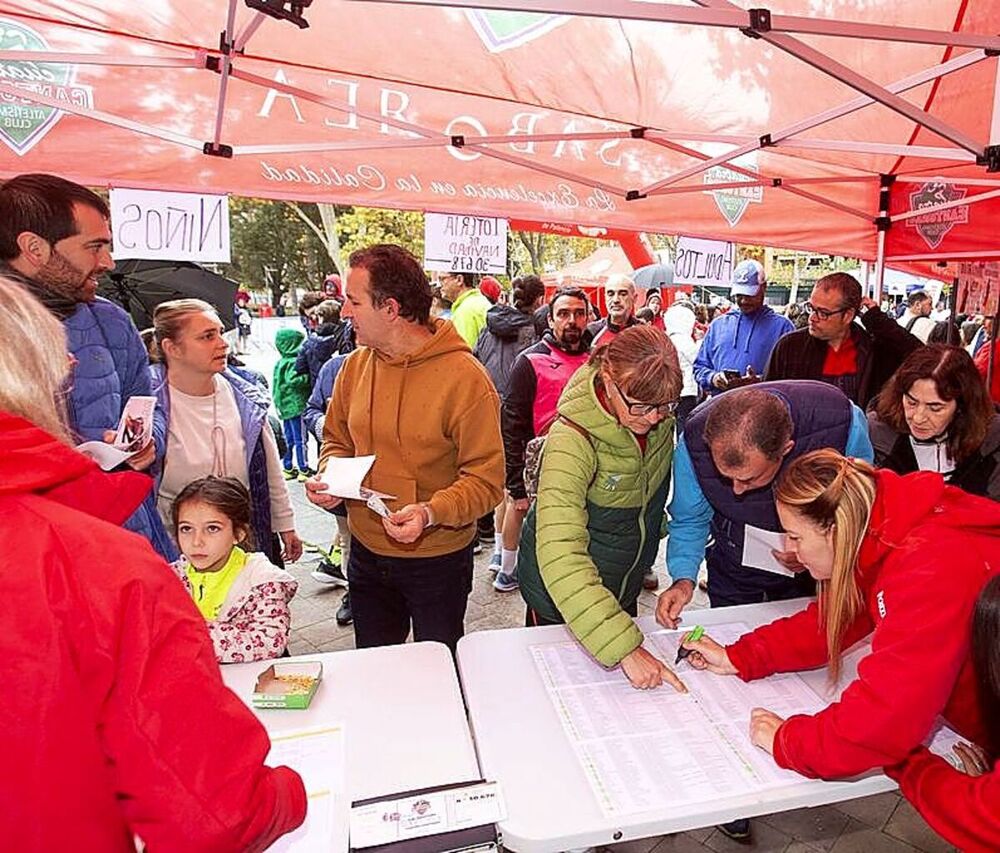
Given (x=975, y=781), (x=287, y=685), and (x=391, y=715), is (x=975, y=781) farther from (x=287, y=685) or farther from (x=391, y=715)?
(x=287, y=685)

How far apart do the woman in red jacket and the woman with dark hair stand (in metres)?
2.60

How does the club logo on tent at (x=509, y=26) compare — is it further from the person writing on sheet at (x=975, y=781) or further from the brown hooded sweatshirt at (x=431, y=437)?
the person writing on sheet at (x=975, y=781)

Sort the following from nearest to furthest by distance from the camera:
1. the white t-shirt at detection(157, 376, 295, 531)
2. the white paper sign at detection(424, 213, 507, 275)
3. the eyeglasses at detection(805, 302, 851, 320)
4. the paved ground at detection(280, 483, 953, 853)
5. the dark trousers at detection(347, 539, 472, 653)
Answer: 1. the dark trousers at detection(347, 539, 472, 653)
2. the paved ground at detection(280, 483, 953, 853)
3. the white t-shirt at detection(157, 376, 295, 531)
4. the eyeglasses at detection(805, 302, 851, 320)
5. the white paper sign at detection(424, 213, 507, 275)

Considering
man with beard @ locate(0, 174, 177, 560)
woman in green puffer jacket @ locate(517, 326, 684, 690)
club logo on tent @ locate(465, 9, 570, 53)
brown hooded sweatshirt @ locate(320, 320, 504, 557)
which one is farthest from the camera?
club logo on tent @ locate(465, 9, 570, 53)

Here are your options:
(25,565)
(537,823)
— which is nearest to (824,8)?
(537,823)

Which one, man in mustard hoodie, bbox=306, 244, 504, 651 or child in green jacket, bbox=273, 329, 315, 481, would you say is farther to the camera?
child in green jacket, bbox=273, 329, 315, 481

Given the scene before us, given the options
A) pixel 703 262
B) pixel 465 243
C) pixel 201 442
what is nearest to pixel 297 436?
pixel 465 243

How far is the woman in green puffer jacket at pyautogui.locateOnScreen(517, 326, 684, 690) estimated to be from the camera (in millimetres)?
1525

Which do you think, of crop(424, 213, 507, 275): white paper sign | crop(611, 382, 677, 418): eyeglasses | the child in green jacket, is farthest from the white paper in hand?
the child in green jacket

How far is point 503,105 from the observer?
3369 mm

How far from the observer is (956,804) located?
117 centimetres

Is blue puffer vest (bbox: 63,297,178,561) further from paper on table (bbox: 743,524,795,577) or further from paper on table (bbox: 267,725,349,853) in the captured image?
paper on table (bbox: 743,524,795,577)

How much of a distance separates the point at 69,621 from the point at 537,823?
2.77ft

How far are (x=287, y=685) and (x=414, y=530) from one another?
1.56ft
